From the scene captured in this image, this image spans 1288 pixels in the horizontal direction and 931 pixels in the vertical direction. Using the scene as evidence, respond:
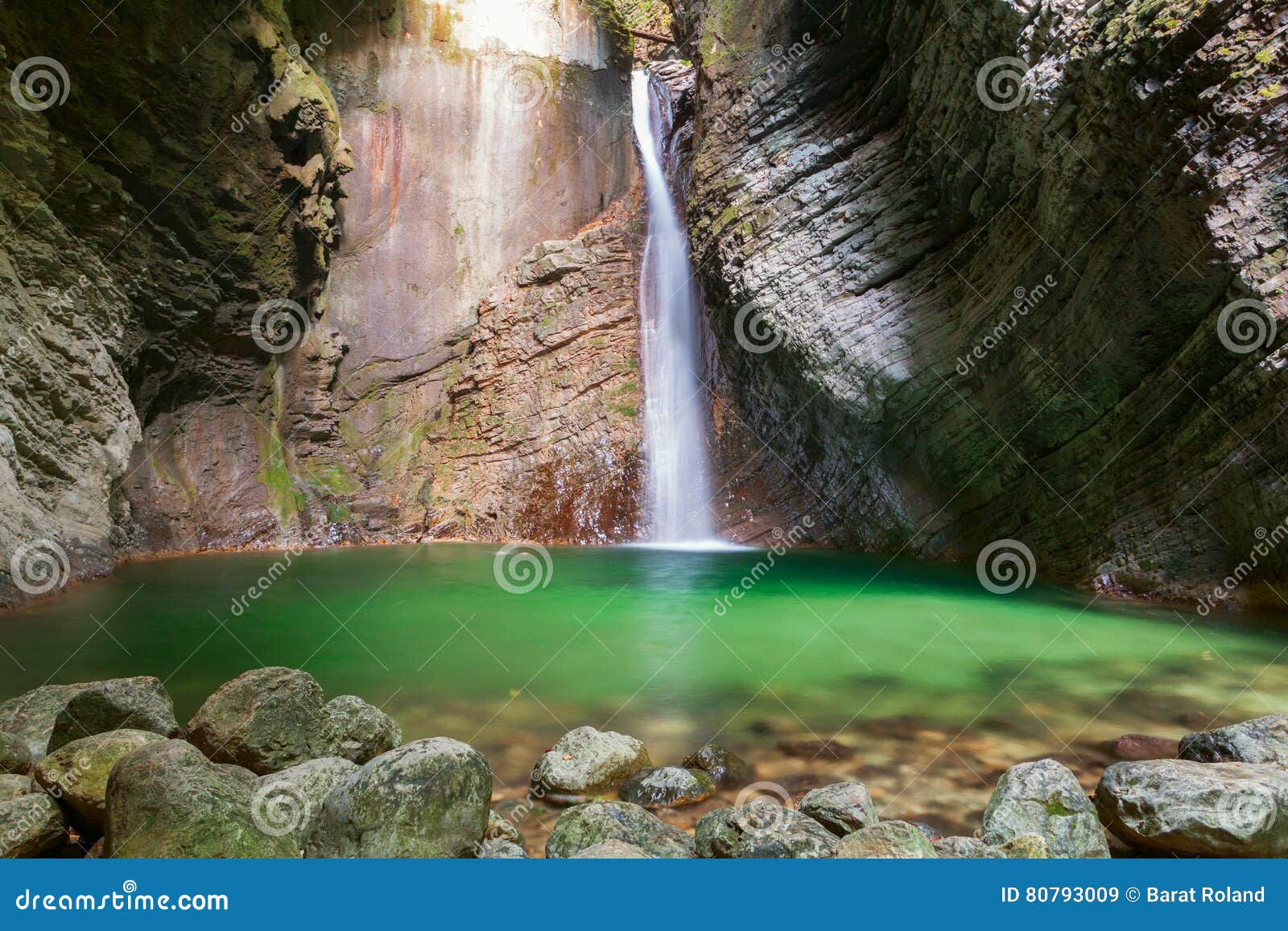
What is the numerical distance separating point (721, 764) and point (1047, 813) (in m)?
1.47

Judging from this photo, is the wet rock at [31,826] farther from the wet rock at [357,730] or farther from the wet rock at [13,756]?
the wet rock at [357,730]

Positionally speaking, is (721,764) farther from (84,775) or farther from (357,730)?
(84,775)

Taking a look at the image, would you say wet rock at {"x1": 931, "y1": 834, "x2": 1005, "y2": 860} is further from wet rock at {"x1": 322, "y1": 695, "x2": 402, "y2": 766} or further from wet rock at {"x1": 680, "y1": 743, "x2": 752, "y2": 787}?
wet rock at {"x1": 322, "y1": 695, "x2": 402, "y2": 766}

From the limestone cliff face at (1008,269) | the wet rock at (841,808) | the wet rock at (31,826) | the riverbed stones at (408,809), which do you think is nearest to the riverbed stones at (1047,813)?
the wet rock at (841,808)

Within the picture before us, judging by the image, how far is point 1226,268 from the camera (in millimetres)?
7039

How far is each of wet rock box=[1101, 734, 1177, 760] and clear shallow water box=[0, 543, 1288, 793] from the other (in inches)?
5.3

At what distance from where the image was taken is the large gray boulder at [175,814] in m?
2.75

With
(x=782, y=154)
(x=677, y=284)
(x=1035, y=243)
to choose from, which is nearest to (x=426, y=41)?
(x=677, y=284)

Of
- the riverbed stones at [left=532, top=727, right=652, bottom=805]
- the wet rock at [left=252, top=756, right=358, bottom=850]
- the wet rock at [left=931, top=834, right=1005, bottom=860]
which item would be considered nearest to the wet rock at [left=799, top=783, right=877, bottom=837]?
the wet rock at [left=931, top=834, right=1005, bottom=860]

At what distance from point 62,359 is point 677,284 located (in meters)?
10.4

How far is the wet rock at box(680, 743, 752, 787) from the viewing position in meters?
3.90

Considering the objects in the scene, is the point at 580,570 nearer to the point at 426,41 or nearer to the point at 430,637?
the point at 430,637

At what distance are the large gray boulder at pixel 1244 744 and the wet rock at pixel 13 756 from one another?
551 cm

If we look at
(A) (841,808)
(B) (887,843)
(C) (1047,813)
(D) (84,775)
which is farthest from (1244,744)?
(D) (84,775)
